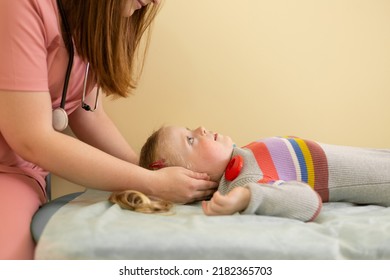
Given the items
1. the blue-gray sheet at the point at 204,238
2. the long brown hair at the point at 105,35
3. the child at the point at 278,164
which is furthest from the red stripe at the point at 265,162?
the long brown hair at the point at 105,35

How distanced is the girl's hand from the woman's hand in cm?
11

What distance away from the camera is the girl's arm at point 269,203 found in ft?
3.07

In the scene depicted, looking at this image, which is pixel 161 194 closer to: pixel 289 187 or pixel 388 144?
pixel 289 187

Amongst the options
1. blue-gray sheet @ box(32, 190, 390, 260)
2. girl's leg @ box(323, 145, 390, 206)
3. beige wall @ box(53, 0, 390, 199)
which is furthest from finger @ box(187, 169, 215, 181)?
beige wall @ box(53, 0, 390, 199)

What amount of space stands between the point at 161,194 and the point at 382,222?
49 centimetres

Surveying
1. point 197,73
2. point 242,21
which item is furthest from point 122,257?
point 242,21

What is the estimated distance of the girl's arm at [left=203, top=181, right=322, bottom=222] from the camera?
937mm

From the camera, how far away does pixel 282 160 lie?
1180mm

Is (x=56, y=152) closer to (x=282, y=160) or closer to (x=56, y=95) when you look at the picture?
(x=56, y=95)

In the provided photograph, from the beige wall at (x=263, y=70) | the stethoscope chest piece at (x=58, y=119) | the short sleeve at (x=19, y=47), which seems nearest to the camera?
the short sleeve at (x=19, y=47)

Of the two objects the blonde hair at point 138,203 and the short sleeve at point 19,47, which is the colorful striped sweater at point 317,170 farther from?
the short sleeve at point 19,47

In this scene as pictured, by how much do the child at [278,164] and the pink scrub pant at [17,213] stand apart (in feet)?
0.62

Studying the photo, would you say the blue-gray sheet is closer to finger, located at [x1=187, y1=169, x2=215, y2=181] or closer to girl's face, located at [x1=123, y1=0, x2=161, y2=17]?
finger, located at [x1=187, y1=169, x2=215, y2=181]
